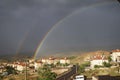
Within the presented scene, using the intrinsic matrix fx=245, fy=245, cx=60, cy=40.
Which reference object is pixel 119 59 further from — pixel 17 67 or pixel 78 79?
pixel 78 79

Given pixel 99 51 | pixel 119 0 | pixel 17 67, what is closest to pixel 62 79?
pixel 119 0

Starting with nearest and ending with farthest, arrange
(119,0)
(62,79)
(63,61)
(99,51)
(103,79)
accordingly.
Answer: (119,0) → (103,79) → (62,79) → (63,61) → (99,51)

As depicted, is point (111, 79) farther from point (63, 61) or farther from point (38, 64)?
point (63, 61)

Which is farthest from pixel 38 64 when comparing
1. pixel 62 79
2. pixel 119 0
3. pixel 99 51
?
pixel 119 0

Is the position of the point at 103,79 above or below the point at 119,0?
below

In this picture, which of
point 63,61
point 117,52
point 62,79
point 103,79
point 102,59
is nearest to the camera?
point 103,79

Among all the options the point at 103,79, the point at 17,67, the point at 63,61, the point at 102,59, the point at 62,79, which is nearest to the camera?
the point at 103,79

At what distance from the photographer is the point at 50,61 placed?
153750 mm

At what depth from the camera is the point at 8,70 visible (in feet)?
340

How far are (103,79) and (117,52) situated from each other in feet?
275

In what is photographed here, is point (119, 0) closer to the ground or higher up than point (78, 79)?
higher up

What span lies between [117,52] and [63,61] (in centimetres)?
4388

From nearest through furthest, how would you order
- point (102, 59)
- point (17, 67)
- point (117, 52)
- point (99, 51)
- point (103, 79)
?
point (103, 79) < point (102, 59) < point (117, 52) < point (17, 67) < point (99, 51)

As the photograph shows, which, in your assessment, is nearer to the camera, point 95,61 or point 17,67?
point 95,61
